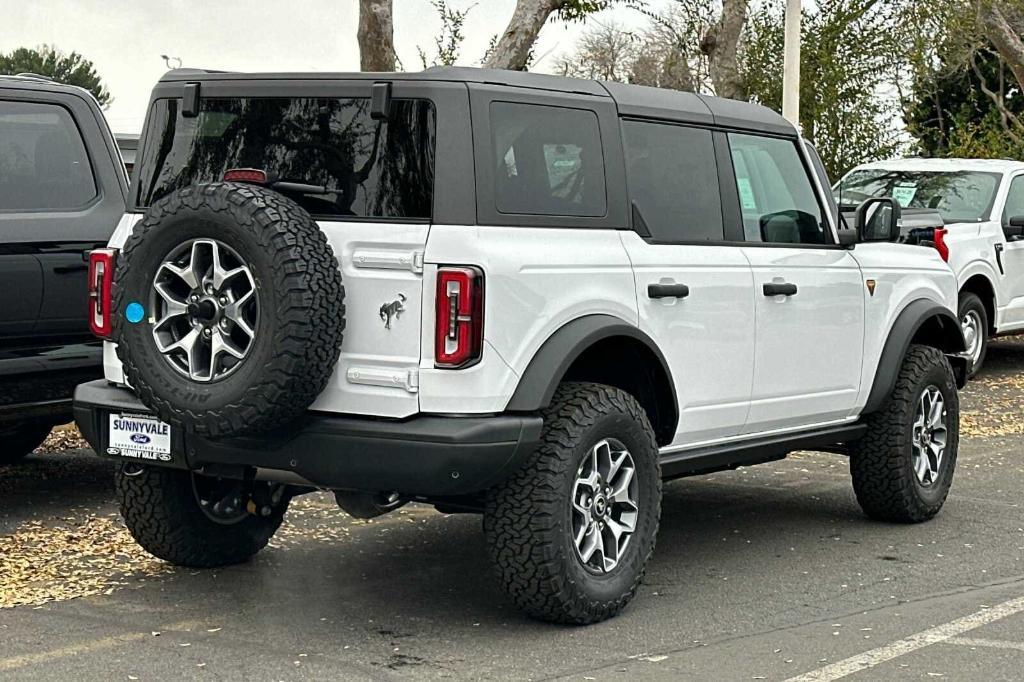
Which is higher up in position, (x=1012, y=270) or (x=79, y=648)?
(x=1012, y=270)

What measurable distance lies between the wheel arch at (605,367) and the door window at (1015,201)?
30.2ft

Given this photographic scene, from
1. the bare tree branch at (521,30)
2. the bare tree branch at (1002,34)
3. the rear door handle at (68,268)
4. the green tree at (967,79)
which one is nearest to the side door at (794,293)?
the rear door handle at (68,268)

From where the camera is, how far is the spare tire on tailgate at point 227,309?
538 centimetres

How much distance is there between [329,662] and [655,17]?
15.4m

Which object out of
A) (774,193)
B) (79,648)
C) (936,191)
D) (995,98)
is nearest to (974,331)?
(936,191)

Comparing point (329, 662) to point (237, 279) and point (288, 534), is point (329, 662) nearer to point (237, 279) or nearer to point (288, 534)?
point (237, 279)

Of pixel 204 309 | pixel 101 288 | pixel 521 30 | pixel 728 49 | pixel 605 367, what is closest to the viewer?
pixel 204 309

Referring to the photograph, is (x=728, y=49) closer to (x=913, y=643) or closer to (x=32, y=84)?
(x=32, y=84)

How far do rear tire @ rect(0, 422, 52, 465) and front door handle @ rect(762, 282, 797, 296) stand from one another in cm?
446

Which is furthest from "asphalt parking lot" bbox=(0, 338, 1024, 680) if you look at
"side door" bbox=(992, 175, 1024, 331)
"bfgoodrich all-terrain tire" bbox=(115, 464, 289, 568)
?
"side door" bbox=(992, 175, 1024, 331)

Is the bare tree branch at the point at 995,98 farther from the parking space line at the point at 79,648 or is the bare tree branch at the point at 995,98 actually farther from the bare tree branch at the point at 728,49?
the parking space line at the point at 79,648

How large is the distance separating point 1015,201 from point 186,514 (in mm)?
10469

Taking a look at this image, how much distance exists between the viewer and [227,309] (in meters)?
5.52

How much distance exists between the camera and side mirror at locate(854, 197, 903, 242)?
25.0ft
